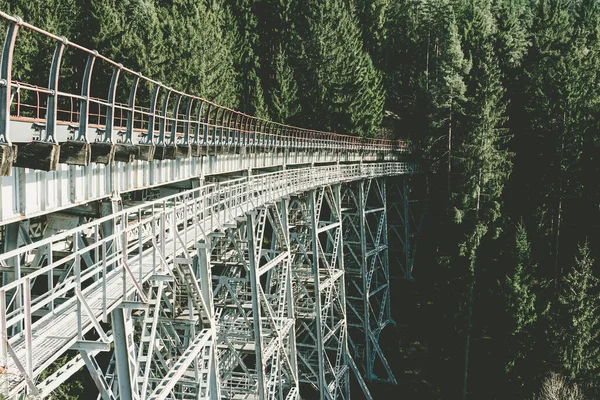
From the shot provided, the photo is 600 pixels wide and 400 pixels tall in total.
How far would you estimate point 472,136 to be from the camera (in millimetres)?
32656

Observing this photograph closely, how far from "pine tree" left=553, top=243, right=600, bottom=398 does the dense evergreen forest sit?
2.3 inches

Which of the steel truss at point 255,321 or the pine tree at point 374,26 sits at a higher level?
the pine tree at point 374,26

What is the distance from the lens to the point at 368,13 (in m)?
57.2

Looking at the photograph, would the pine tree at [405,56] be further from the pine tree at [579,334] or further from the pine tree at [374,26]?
the pine tree at [579,334]

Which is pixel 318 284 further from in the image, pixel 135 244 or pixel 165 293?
pixel 135 244

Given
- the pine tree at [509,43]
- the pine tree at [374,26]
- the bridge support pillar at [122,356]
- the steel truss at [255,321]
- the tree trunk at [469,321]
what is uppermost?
the pine tree at [374,26]

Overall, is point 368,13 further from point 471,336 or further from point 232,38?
point 471,336

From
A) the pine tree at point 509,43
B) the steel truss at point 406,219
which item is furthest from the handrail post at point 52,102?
the pine tree at point 509,43

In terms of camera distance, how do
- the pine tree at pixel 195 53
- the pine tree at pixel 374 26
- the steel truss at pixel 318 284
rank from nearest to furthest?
the steel truss at pixel 318 284 → the pine tree at pixel 195 53 → the pine tree at pixel 374 26

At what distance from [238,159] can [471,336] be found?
1518 centimetres

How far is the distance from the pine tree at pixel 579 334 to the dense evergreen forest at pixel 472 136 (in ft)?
0.19

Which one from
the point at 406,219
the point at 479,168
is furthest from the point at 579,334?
the point at 406,219

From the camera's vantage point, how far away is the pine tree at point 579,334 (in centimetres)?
2556

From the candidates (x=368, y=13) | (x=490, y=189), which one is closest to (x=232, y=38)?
(x=368, y=13)
